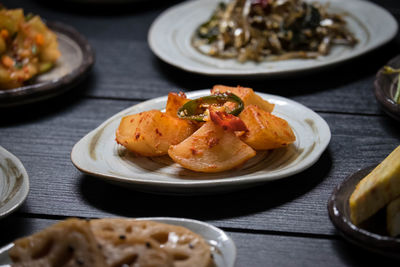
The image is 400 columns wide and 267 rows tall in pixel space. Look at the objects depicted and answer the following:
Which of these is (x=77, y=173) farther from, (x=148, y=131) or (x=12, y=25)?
(x=12, y=25)

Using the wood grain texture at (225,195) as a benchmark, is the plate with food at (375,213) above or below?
above

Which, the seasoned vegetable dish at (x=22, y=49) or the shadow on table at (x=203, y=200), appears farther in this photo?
the seasoned vegetable dish at (x=22, y=49)

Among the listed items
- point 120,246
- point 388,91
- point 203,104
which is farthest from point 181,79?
point 120,246

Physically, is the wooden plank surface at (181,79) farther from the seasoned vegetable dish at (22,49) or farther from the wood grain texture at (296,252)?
the wood grain texture at (296,252)

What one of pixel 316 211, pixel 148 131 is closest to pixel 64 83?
pixel 148 131

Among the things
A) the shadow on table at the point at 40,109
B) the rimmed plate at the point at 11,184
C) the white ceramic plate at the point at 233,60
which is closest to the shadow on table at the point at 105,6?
the white ceramic plate at the point at 233,60

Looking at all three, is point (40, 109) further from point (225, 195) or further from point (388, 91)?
point (388, 91)
